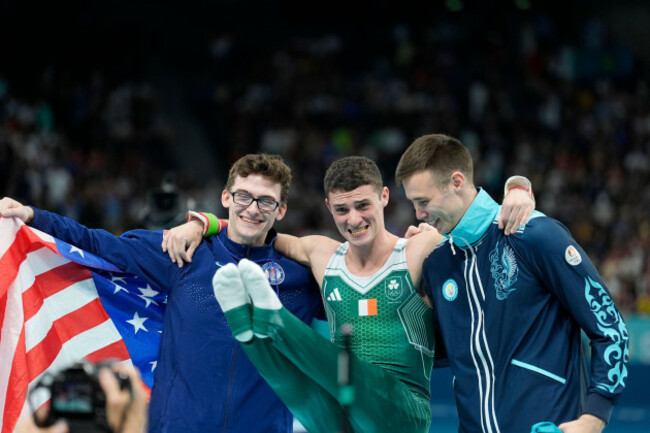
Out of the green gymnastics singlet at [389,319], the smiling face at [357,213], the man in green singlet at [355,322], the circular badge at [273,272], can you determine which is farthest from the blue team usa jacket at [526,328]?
the circular badge at [273,272]

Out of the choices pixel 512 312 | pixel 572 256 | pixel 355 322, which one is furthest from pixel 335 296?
pixel 572 256

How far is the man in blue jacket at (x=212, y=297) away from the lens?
5.49m

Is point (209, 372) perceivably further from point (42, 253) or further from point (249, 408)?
point (42, 253)

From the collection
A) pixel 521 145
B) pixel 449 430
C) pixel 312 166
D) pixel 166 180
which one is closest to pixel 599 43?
pixel 521 145

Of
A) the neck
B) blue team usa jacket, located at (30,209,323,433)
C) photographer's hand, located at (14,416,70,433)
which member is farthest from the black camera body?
the neck

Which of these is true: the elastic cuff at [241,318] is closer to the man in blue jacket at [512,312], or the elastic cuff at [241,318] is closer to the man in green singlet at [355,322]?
the man in green singlet at [355,322]

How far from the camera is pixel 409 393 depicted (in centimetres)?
525

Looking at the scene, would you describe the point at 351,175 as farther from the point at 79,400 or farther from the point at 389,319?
the point at 79,400

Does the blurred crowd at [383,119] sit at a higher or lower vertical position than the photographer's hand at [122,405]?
higher

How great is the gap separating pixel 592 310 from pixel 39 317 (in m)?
3.52

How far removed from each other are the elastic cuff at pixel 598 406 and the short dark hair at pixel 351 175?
6.18ft

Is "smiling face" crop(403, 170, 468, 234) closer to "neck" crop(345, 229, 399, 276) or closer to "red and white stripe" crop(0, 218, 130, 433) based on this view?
"neck" crop(345, 229, 399, 276)

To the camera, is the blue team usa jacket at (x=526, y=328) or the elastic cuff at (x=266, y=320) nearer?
the blue team usa jacket at (x=526, y=328)

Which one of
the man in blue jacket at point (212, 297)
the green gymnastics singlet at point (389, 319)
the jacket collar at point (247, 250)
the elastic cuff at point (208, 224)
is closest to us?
the green gymnastics singlet at point (389, 319)
